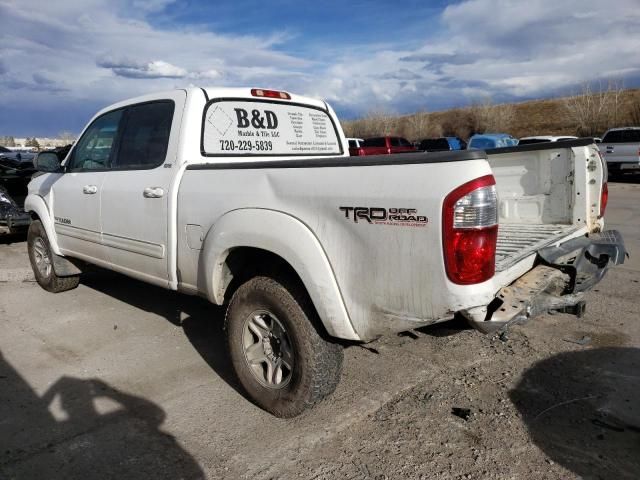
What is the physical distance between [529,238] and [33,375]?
3.85 meters

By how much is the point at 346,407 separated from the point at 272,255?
1112 millimetres

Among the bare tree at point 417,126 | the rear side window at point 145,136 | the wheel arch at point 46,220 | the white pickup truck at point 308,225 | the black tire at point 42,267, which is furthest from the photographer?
the bare tree at point 417,126

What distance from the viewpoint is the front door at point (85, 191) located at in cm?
464

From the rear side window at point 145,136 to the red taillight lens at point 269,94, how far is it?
2.35ft

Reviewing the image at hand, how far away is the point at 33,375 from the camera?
3943mm

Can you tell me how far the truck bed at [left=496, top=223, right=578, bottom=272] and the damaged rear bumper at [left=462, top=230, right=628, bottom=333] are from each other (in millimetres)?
97

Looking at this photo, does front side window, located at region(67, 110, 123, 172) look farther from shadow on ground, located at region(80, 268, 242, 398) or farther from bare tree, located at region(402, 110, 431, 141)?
bare tree, located at region(402, 110, 431, 141)

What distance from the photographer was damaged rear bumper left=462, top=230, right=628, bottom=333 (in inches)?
102

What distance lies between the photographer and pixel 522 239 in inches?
150

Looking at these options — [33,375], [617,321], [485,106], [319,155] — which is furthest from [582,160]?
[485,106]

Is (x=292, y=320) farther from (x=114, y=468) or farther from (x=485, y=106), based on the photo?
(x=485, y=106)

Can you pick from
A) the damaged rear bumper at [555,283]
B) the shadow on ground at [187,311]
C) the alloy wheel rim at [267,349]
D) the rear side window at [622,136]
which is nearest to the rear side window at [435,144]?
the rear side window at [622,136]

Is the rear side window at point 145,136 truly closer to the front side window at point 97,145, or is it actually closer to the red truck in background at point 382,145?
the front side window at point 97,145

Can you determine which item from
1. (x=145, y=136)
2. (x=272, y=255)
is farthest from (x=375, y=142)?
(x=272, y=255)
